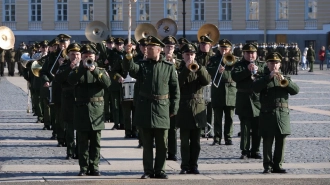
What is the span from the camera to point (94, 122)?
13.7 m

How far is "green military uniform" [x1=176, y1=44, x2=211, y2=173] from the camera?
13.8m

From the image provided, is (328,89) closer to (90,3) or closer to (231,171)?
(231,171)

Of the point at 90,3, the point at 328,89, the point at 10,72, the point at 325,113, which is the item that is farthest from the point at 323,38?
the point at 325,113

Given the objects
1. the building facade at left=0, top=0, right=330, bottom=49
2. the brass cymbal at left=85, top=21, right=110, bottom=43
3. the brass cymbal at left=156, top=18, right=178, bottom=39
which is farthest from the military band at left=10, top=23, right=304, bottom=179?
the building facade at left=0, top=0, right=330, bottom=49

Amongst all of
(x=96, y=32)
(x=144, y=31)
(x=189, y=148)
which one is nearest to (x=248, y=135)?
(x=189, y=148)

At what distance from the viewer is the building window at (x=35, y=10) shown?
6781 centimetres

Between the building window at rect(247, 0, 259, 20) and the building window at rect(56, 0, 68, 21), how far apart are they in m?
12.0

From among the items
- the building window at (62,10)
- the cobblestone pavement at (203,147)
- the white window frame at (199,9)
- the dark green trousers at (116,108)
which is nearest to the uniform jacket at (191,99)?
the cobblestone pavement at (203,147)

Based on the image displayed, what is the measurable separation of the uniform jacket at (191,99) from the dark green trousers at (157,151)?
77cm

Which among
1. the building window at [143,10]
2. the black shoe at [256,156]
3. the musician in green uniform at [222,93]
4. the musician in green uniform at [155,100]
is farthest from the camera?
the building window at [143,10]

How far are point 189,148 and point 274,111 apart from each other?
1.26m

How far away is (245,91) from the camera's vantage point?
16.0 meters

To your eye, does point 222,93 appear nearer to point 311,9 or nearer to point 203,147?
point 203,147

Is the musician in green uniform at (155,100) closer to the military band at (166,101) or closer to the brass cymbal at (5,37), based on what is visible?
the military band at (166,101)
